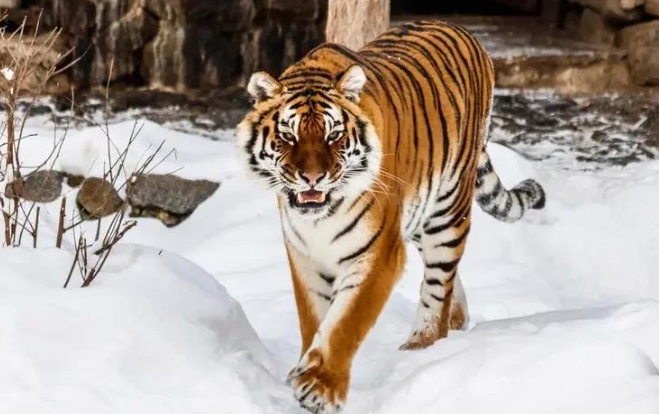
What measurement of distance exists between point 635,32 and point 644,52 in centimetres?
24

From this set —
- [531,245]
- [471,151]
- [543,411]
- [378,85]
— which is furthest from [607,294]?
[543,411]

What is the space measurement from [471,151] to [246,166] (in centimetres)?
134

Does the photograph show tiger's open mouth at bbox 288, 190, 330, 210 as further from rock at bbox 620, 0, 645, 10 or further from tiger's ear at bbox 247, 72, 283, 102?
rock at bbox 620, 0, 645, 10

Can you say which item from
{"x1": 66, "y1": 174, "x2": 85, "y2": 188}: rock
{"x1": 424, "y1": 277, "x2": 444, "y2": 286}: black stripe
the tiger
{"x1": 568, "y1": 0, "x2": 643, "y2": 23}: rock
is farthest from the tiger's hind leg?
{"x1": 568, "y1": 0, "x2": 643, "y2": 23}: rock

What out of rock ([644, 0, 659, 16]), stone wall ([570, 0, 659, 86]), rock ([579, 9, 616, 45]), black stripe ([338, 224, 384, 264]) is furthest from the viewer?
rock ([579, 9, 616, 45])

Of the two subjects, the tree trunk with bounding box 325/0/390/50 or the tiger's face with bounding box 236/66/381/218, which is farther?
the tree trunk with bounding box 325/0/390/50

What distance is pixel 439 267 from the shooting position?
4.88m

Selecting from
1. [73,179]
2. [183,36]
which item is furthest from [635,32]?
[73,179]

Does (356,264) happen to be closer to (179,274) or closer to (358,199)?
(358,199)

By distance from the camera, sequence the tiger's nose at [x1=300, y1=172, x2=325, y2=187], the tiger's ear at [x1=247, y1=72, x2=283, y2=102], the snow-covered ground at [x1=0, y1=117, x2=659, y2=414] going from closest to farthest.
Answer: the snow-covered ground at [x1=0, y1=117, x2=659, y2=414]
the tiger's nose at [x1=300, y1=172, x2=325, y2=187]
the tiger's ear at [x1=247, y1=72, x2=283, y2=102]

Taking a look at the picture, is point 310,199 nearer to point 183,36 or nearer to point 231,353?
point 231,353

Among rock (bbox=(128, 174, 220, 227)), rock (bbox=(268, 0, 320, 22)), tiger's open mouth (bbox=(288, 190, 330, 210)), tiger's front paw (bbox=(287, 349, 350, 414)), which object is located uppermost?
tiger's open mouth (bbox=(288, 190, 330, 210))

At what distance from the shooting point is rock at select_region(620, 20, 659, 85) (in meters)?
9.98

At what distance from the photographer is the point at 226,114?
9797mm
